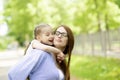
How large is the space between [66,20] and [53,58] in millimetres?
41588

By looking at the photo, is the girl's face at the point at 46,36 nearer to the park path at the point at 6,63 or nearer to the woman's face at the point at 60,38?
the woman's face at the point at 60,38

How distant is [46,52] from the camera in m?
4.20

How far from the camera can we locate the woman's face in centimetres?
447

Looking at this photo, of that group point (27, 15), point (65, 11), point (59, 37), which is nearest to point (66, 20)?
point (65, 11)

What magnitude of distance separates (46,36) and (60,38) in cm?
23

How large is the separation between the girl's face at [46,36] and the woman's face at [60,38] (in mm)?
109

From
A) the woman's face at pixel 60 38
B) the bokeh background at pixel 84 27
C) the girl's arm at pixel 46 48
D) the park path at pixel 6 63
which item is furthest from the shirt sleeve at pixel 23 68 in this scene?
the park path at pixel 6 63

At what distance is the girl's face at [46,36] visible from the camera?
14.1 feet

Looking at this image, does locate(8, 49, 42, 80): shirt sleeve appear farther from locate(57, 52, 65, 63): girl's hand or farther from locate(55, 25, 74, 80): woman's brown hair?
locate(55, 25, 74, 80): woman's brown hair

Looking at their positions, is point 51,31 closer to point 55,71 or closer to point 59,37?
point 59,37

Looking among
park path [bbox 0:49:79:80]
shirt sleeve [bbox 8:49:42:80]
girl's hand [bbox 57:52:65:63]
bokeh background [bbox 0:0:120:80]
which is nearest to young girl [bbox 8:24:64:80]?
shirt sleeve [bbox 8:49:42:80]

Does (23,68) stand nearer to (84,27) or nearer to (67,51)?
(67,51)

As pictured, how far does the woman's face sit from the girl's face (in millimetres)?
109

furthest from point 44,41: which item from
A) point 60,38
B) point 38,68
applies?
point 38,68
